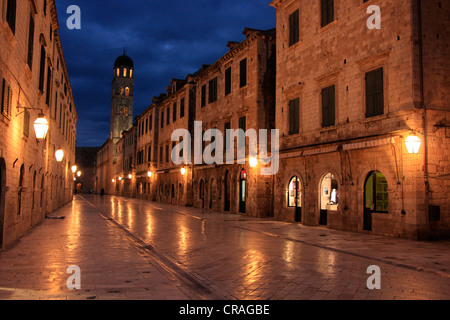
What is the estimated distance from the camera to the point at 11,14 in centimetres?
1014

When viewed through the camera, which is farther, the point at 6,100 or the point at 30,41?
the point at 30,41

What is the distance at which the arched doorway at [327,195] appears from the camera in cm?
1731

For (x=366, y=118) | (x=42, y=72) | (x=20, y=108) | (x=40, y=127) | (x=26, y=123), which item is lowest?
(x=40, y=127)

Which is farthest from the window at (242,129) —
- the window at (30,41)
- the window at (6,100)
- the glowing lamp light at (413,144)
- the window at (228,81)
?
the window at (6,100)

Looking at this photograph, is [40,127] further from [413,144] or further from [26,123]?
[413,144]

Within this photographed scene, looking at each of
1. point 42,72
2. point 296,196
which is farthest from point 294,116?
point 42,72

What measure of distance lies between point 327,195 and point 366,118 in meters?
4.29

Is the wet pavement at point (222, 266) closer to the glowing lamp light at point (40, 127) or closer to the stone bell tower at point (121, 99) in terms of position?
the glowing lamp light at point (40, 127)

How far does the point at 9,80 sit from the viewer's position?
32.8ft

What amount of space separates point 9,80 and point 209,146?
20914 millimetres

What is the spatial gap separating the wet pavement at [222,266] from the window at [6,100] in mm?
3650

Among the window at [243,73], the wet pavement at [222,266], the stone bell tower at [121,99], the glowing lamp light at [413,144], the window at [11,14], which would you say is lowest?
the wet pavement at [222,266]

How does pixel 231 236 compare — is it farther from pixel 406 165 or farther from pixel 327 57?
pixel 327 57
